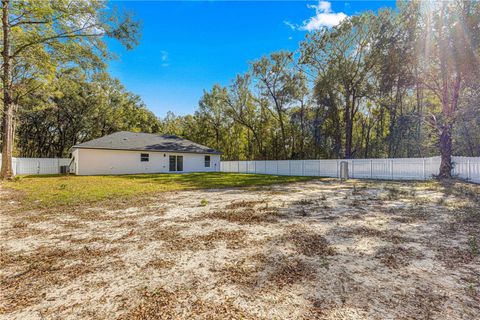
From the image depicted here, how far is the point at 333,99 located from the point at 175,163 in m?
15.7

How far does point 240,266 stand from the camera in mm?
2605

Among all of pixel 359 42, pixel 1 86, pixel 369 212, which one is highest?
pixel 359 42

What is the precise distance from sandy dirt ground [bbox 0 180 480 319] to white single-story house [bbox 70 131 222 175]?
1261 cm

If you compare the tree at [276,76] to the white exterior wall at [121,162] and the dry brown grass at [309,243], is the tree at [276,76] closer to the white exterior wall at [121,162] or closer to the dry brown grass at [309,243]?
Result: the white exterior wall at [121,162]

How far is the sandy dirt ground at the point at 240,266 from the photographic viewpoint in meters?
1.86

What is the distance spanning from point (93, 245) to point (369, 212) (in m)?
5.57

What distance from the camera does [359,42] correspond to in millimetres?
17641

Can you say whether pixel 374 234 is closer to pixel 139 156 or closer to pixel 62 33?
pixel 62 33

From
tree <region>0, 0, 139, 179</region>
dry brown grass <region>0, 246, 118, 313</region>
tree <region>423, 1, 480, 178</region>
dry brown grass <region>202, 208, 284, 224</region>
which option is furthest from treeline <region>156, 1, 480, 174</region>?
tree <region>0, 0, 139, 179</region>

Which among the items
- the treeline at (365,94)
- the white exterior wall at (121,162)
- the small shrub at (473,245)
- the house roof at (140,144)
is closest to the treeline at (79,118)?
the treeline at (365,94)

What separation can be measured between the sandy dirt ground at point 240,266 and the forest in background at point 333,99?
9.95m

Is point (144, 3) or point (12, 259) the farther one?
point (144, 3)

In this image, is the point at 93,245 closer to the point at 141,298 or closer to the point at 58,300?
the point at 58,300

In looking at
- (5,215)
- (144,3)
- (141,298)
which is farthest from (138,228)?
(144,3)
